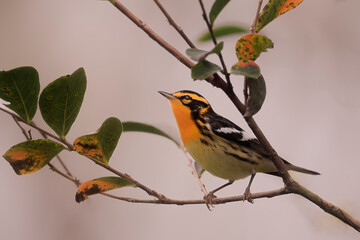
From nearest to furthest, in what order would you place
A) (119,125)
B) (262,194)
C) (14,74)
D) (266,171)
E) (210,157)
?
1. (14,74)
2. (119,125)
3. (262,194)
4. (210,157)
5. (266,171)

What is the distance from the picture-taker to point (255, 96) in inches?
34.5

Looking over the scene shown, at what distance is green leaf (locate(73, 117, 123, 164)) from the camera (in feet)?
3.36

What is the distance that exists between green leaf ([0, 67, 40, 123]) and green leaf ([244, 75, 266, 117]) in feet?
1.56

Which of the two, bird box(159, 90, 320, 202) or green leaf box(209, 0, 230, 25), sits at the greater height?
green leaf box(209, 0, 230, 25)

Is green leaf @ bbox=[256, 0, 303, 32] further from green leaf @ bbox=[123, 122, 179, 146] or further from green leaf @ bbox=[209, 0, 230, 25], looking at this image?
green leaf @ bbox=[123, 122, 179, 146]

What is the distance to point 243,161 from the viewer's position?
2158mm

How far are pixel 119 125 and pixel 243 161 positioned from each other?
1.22 m

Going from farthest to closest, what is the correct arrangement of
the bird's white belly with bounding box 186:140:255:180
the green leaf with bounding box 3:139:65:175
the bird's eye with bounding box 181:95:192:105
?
the bird's eye with bounding box 181:95:192:105 → the bird's white belly with bounding box 186:140:255:180 → the green leaf with bounding box 3:139:65:175

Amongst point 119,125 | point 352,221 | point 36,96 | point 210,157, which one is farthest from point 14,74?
point 210,157

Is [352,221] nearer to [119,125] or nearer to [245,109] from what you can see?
[245,109]

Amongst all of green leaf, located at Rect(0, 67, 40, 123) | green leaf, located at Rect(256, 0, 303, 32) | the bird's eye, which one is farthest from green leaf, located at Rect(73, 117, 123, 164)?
the bird's eye

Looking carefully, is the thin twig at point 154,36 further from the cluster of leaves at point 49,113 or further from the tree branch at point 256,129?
the cluster of leaves at point 49,113

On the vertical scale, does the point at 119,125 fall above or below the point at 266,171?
above

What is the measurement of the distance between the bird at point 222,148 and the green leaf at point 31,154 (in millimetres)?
1056
